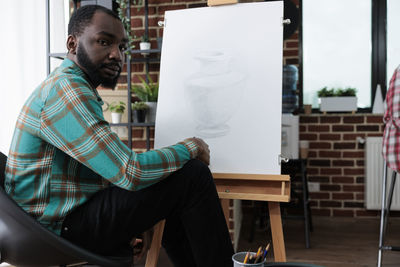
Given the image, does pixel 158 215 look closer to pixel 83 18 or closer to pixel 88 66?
pixel 88 66

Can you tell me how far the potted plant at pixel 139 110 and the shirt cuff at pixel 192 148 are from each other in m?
1.00

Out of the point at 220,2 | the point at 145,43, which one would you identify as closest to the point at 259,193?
the point at 220,2

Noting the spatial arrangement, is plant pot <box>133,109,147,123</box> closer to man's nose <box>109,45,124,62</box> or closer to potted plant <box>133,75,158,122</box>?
Answer: potted plant <box>133,75,158,122</box>

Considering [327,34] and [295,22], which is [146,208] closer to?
[295,22]

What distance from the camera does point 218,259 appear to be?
3.94 feet

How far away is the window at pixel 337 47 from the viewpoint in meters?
3.08

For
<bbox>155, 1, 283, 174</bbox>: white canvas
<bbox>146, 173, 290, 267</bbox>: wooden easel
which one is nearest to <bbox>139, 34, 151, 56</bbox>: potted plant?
<bbox>155, 1, 283, 174</bbox>: white canvas

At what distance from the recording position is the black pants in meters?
1.16

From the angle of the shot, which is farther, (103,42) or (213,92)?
(213,92)

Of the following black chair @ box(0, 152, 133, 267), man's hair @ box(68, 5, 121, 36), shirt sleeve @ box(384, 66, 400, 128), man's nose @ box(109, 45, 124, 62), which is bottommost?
black chair @ box(0, 152, 133, 267)

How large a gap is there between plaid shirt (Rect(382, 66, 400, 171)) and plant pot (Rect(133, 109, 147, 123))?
4.39ft

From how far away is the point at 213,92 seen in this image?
5.52ft

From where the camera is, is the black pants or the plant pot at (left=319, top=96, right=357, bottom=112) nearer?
the black pants

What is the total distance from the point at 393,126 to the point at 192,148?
110 cm
